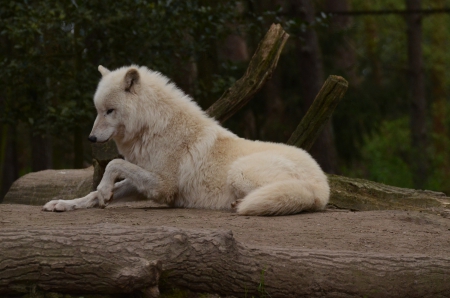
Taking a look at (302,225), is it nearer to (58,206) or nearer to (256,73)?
(58,206)

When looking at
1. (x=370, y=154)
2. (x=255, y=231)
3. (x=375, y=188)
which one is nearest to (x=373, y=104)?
(x=370, y=154)

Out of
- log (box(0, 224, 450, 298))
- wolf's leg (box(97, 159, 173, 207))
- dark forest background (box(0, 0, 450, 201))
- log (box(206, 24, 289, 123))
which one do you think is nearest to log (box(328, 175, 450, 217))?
log (box(206, 24, 289, 123))

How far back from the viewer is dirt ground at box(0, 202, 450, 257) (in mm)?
4496

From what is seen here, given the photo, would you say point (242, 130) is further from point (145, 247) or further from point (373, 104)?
point (145, 247)

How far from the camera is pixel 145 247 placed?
358 centimetres

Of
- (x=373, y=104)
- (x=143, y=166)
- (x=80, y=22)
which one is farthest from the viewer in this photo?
(x=373, y=104)

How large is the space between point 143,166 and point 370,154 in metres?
14.8

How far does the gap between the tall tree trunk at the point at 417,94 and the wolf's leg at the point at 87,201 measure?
35.8 feet

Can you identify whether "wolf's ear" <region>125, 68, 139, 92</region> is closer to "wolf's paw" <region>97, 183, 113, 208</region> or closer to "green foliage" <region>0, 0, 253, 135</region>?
"wolf's paw" <region>97, 183, 113, 208</region>

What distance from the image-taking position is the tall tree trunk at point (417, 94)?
15.7 metres

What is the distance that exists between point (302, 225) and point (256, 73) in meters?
3.12

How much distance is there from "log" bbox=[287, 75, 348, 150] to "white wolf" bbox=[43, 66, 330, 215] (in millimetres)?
Result: 1576

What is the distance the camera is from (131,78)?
5.95 m

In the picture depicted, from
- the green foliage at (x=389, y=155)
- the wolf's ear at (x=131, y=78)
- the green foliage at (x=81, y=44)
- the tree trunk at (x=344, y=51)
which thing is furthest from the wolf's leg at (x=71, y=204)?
→ the tree trunk at (x=344, y=51)
